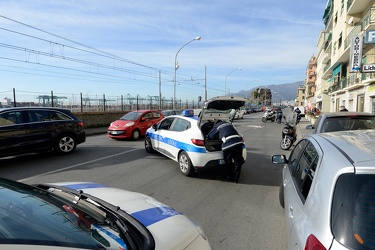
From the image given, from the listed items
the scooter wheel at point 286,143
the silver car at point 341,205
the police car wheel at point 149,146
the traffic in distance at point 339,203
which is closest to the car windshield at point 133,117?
the police car wheel at point 149,146

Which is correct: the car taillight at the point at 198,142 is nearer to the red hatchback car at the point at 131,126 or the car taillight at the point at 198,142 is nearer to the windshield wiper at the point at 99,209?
the windshield wiper at the point at 99,209

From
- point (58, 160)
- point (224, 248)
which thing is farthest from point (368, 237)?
point (58, 160)

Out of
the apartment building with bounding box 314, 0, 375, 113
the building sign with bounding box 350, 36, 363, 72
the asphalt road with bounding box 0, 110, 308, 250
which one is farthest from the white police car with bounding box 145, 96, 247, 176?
the building sign with bounding box 350, 36, 363, 72

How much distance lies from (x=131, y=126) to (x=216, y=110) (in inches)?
242

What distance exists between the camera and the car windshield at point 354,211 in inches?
57.2

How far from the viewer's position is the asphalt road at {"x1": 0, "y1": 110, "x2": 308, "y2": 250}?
3.60 metres

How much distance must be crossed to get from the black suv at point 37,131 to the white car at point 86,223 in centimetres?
598

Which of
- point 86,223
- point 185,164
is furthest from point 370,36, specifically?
point 86,223

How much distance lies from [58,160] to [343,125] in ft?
26.0

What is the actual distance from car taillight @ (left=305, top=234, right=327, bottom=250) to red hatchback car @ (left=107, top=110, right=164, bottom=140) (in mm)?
11161

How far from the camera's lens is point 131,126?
1237cm

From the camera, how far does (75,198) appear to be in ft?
7.77

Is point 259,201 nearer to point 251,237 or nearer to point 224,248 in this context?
point 251,237

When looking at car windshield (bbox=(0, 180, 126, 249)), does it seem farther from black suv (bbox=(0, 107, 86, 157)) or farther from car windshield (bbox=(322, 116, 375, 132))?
black suv (bbox=(0, 107, 86, 157))
